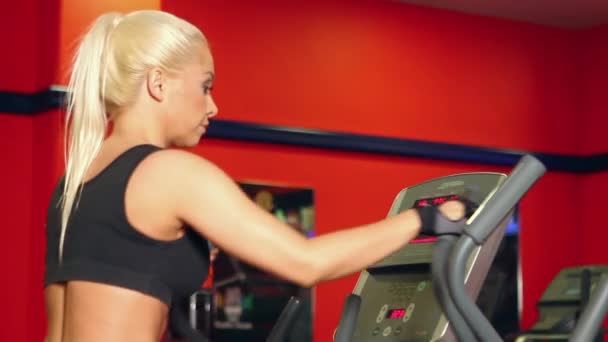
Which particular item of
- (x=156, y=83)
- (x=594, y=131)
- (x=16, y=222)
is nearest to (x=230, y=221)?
(x=156, y=83)

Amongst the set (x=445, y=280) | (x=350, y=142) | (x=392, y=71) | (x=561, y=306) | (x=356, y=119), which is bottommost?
(x=561, y=306)

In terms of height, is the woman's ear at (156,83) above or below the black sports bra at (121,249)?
above

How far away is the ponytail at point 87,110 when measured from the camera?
6.32 ft

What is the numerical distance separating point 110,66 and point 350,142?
480cm

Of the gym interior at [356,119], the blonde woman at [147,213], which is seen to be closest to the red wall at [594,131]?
the gym interior at [356,119]

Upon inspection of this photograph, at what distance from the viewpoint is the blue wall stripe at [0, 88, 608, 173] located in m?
5.92

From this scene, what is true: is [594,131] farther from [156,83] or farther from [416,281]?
[156,83]

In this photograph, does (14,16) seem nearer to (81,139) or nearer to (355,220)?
(355,220)

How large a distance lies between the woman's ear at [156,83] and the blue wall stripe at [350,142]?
12.8ft

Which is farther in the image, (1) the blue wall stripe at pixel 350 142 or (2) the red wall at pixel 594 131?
(2) the red wall at pixel 594 131

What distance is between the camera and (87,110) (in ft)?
6.35

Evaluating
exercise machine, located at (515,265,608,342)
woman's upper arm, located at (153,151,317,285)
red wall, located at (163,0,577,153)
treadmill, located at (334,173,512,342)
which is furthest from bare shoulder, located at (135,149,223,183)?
red wall, located at (163,0,577,153)

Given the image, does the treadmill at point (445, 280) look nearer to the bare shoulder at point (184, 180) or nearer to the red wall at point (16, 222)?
the bare shoulder at point (184, 180)

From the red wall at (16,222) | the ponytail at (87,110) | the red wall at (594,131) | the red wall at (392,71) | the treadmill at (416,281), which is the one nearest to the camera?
the ponytail at (87,110)
